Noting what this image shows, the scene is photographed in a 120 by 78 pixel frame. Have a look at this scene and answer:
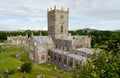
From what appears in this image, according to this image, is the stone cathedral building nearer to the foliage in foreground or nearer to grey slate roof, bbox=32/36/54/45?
grey slate roof, bbox=32/36/54/45

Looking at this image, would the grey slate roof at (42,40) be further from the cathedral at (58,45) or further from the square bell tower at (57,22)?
the square bell tower at (57,22)

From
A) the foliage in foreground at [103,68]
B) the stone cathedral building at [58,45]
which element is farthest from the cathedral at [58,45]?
the foliage in foreground at [103,68]

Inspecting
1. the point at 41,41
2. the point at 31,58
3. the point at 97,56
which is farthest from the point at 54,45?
the point at 97,56

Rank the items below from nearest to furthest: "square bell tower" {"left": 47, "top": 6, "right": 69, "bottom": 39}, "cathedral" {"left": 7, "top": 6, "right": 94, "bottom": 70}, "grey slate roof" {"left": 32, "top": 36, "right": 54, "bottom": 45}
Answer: "cathedral" {"left": 7, "top": 6, "right": 94, "bottom": 70}
"grey slate roof" {"left": 32, "top": 36, "right": 54, "bottom": 45}
"square bell tower" {"left": 47, "top": 6, "right": 69, "bottom": 39}

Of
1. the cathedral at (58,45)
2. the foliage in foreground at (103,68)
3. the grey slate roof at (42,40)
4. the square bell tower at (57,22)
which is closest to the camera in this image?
the foliage in foreground at (103,68)

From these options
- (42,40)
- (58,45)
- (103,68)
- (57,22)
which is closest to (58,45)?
(58,45)

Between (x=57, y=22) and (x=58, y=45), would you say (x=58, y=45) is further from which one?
(x=57, y=22)

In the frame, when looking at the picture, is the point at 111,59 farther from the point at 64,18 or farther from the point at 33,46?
the point at 64,18

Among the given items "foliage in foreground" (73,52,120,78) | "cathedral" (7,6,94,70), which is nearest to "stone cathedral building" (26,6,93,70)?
"cathedral" (7,6,94,70)
